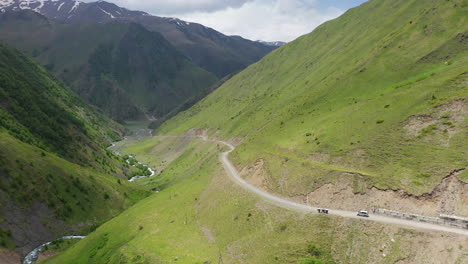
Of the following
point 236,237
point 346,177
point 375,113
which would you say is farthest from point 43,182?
point 375,113

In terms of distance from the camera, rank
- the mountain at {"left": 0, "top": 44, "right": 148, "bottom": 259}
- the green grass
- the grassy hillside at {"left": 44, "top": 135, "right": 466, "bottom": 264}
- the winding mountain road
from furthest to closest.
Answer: the green grass → the mountain at {"left": 0, "top": 44, "right": 148, "bottom": 259} → the grassy hillside at {"left": 44, "top": 135, "right": 466, "bottom": 264} → the winding mountain road

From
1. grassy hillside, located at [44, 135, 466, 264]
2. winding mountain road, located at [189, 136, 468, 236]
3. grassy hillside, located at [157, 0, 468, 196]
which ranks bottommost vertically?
grassy hillside, located at [44, 135, 466, 264]

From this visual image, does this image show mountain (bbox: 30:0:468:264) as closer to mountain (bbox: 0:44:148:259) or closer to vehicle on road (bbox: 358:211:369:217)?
vehicle on road (bbox: 358:211:369:217)

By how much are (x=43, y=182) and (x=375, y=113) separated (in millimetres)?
82588

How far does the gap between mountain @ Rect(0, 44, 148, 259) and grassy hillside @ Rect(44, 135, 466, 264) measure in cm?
1093

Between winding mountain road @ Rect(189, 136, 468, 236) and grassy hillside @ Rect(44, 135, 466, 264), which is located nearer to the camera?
winding mountain road @ Rect(189, 136, 468, 236)

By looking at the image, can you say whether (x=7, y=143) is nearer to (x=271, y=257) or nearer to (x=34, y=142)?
(x=34, y=142)

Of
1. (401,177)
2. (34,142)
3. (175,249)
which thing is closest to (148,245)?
(175,249)

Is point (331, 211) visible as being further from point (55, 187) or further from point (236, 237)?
point (55, 187)

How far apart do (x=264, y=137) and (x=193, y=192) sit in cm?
2827

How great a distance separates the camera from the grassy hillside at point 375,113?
49287mm

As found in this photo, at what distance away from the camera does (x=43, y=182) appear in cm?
8312

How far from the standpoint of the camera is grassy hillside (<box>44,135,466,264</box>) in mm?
38125

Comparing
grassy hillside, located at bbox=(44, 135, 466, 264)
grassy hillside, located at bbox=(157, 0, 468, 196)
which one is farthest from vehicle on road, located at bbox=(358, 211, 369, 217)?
grassy hillside, located at bbox=(157, 0, 468, 196)
